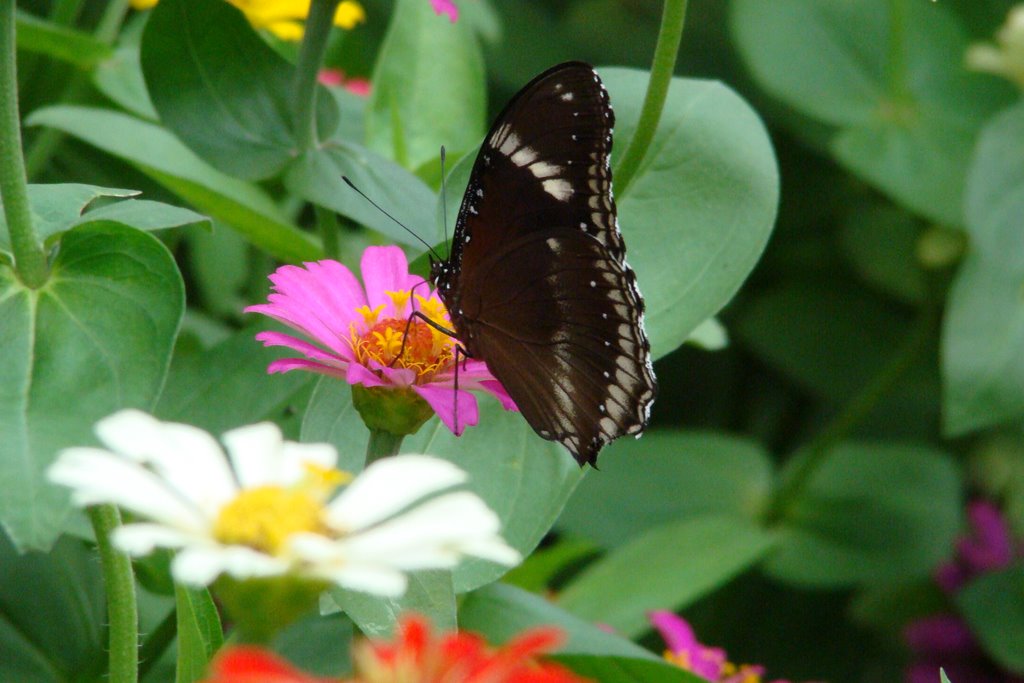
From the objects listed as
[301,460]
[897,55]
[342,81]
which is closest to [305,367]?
[301,460]

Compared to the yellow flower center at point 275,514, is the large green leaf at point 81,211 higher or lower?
lower

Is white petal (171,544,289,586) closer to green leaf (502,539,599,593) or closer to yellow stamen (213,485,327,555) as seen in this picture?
yellow stamen (213,485,327,555)

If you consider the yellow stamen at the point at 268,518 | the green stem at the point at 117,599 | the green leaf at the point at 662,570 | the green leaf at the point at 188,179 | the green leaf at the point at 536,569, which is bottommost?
the green leaf at the point at 662,570

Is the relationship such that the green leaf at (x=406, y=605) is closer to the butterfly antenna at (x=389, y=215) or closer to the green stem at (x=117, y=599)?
the green stem at (x=117, y=599)

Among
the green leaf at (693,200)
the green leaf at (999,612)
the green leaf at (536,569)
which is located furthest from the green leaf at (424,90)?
the green leaf at (999,612)

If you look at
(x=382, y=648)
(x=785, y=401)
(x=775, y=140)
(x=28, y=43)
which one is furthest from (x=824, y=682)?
(x=382, y=648)

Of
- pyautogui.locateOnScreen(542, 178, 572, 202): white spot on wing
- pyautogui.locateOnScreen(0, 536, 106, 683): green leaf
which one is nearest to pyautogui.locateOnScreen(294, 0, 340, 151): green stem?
pyautogui.locateOnScreen(542, 178, 572, 202): white spot on wing

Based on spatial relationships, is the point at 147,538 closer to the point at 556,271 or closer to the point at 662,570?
the point at 556,271
